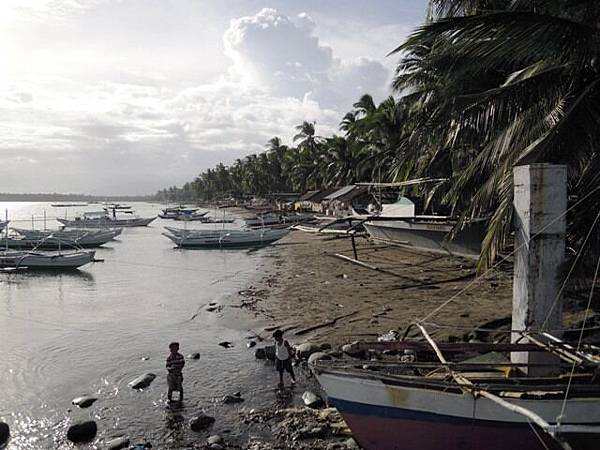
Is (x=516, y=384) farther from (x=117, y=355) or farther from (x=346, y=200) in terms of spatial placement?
(x=346, y=200)

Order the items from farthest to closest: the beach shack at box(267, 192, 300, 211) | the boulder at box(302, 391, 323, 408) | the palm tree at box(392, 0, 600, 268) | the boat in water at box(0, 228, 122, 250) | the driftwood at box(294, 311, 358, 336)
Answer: the beach shack at box(267, 192, 300, 211), the boat in water at box(0, 228, 122, 250), the driftwood at box(294, 311, 358, 336), the boulder at box(302, 391, 323, 408), the palm tree at box(392, 0, 600, 268)

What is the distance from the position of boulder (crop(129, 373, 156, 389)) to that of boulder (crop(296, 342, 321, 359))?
3953mm

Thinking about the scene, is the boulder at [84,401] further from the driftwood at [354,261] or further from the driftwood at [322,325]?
the driftwood at [354,261]

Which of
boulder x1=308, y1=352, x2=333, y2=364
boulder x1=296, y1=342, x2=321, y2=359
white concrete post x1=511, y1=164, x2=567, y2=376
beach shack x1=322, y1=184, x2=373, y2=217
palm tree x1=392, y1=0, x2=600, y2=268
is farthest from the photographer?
beach shack x1=322, y1=184, x2=373, y2=217

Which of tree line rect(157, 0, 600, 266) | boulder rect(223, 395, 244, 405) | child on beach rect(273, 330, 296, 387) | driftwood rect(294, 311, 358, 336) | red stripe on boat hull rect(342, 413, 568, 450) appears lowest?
boulder rect(223, 395, 244, 405)

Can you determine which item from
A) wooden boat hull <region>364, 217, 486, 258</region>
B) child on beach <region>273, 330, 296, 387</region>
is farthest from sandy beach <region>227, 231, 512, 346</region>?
child on beach <region>273, 330, 296, 387</region>

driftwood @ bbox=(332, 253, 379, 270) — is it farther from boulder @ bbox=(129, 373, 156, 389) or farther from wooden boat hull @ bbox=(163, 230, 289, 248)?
boulder @ bbox=(129, 373, 156, 389)

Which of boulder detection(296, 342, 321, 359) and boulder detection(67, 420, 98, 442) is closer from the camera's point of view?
boulder detection(67, 420, 98, 442)

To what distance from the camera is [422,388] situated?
6.91 metres

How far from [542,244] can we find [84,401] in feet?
35.1

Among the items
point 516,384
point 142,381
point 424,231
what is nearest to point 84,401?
point 142,381

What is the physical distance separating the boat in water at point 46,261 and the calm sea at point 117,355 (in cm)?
310

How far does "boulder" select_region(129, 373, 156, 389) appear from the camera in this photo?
1314cm

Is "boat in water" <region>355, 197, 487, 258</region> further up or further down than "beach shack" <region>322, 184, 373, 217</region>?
further down
